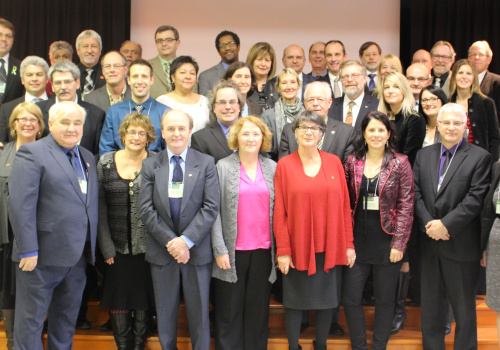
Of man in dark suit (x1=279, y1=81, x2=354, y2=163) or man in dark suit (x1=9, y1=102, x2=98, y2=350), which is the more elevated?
man in dark suit (x1=279, y1=81, x2=354, y2=163)

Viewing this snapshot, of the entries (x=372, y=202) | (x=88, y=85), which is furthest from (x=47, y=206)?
(x=88, y=85)

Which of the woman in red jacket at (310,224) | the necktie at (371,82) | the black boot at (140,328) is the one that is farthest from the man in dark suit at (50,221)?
the necktie at (371,82)

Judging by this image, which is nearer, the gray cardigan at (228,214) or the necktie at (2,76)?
the gray cardigan at (228,214)

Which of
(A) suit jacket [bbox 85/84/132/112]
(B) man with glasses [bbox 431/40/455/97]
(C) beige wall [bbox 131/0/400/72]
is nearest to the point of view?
(A) suit jacket [bbox 85/84/132/112]

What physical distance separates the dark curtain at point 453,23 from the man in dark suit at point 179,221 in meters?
4.75

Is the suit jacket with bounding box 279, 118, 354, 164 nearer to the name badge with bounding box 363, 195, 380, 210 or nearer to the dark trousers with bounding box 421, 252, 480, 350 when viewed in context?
the name badge with bounding box 363, 195, 380, 210

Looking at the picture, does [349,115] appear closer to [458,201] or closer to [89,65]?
[458,201]

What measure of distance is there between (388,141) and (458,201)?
0.62 metres

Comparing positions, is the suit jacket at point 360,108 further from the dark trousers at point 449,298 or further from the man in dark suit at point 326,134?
the dark trousers at point 449,298

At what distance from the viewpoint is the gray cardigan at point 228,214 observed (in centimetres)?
341

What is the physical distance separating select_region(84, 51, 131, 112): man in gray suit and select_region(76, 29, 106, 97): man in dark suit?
553mm

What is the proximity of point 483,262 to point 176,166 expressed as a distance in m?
2.17

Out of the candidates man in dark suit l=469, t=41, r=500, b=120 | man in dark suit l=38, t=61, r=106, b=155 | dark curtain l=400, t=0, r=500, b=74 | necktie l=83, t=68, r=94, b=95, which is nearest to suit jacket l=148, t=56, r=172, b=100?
necktie l=83, t=68, r=94, b=95

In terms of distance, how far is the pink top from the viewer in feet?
11.3
